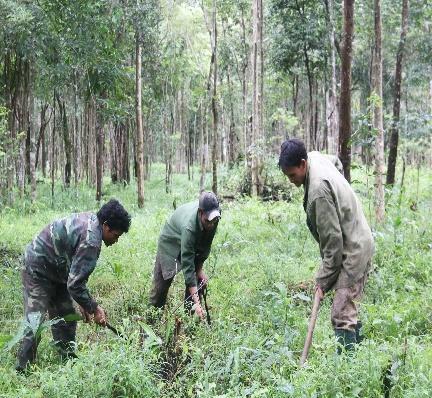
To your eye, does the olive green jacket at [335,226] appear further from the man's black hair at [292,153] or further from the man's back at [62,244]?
the man's back at [62,244]

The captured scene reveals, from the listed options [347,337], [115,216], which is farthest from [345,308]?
[115,216]

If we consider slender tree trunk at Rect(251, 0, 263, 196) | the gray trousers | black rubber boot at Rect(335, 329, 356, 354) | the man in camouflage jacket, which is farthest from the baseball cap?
slender tree trunk at Rect(251, 0, 263, 196)

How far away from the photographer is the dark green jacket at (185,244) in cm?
493

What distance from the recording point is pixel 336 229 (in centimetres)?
393

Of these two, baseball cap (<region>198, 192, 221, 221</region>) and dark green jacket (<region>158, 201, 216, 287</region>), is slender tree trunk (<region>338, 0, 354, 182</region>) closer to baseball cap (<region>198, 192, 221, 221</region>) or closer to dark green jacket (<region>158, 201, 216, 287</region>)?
dark green jacket (<region>158, 201, 216, 287</region>)

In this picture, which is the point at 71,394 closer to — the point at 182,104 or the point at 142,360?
the point at 142,360

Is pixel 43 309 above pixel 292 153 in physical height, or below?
below

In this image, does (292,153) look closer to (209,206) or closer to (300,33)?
(209,206)

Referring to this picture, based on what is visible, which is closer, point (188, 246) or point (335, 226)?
point (335, 226)

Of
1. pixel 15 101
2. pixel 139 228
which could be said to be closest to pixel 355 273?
pixel 139 228

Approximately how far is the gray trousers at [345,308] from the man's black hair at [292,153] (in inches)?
42.5

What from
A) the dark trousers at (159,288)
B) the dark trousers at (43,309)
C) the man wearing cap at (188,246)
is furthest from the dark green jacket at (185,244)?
the dark trousers at (43,309)

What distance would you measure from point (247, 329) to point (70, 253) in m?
1.89

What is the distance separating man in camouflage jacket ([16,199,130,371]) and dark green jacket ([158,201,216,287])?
0.76m
